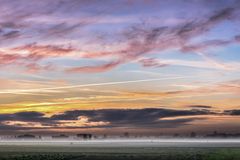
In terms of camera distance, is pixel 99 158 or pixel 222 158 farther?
pixel 99 158

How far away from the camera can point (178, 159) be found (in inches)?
2904

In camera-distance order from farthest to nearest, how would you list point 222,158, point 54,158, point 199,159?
1. point 54,158
2. point 199,159
3. point 222,158

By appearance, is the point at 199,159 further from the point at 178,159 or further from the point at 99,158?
the point at 99,158

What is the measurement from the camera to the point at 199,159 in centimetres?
7288

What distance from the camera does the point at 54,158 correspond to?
3056 inches

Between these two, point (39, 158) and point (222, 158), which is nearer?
point (222, 158)

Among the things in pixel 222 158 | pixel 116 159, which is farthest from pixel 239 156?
pixel 116 159

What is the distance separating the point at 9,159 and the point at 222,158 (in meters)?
28.6

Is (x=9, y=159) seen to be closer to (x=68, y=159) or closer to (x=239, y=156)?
(x=68, y=159)

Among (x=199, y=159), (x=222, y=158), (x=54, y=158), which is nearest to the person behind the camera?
(x=222, y=158)

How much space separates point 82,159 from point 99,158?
3217 mm

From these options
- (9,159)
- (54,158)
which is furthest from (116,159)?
(9,159)

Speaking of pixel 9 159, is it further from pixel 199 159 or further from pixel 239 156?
pixel 239 156

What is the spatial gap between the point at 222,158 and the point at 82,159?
808 inches
